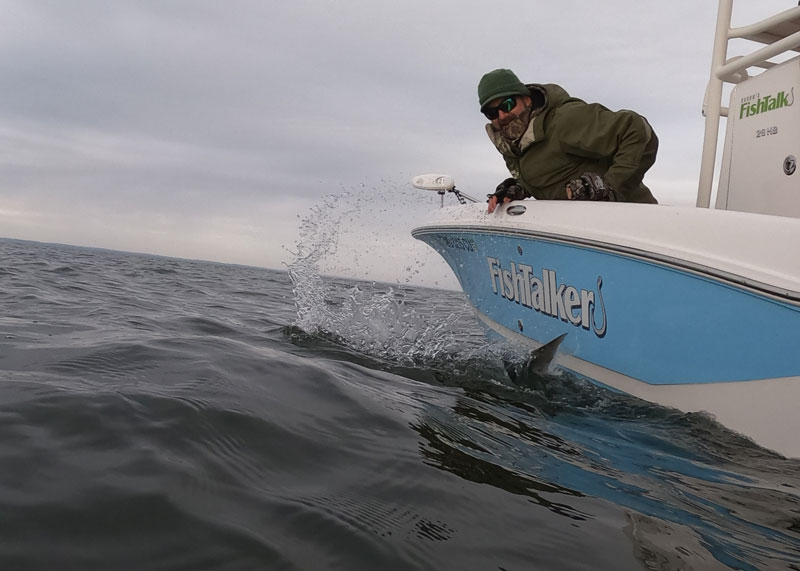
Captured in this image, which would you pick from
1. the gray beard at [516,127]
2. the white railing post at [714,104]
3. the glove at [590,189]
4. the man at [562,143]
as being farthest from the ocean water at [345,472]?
the gray beard at [516,127]

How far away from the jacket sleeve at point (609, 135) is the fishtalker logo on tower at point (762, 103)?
1.87 ft

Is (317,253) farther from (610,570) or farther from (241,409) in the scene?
(610,570)

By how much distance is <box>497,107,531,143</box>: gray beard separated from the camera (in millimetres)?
3750

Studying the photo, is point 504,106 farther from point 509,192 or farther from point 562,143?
point 509,192

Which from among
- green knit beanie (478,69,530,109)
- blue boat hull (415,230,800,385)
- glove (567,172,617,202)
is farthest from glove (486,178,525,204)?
green knit beanie (478,69,530,109)

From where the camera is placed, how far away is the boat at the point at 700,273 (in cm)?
228

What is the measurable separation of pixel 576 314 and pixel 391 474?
1.96 m

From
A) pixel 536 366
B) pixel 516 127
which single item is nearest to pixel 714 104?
pixel 516 127

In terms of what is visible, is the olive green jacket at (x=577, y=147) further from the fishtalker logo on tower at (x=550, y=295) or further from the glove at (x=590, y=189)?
the fishtalker logo on tower at (x=550, y=295)

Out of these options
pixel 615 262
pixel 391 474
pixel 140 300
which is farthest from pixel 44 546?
pixel 140 300

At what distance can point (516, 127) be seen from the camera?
12.4 feet

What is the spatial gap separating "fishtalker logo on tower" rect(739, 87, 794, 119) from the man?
54cm

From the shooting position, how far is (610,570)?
125cm

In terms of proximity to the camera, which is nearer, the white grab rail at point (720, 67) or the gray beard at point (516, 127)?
the white grab rail at point (720, 67)
